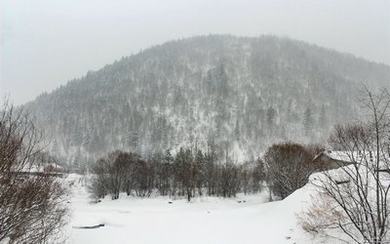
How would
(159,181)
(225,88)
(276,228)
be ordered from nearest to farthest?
(276,228)
(159,181)
(225,88)

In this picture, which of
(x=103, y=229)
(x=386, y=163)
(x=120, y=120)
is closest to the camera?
(x=386, y=163)

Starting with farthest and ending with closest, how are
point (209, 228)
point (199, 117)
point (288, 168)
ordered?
1. point (199, 117)
2. point (288, 168)
3. point (209, 228)

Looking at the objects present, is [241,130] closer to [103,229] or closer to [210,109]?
[210,109]

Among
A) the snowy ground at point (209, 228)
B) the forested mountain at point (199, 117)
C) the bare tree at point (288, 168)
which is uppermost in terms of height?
the forested mountain at point (199, 117)

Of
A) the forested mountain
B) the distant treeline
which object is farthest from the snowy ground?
the forested mountain

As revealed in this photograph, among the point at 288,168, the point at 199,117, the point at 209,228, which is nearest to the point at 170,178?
the point at 288,168

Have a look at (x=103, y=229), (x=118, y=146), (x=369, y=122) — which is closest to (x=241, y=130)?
(x=118, y=146)

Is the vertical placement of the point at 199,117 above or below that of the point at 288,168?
above

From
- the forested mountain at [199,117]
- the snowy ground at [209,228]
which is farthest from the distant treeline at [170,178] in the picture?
the forested mountain at [199,117]

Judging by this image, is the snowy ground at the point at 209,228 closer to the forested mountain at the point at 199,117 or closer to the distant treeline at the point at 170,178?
the distant treeline at the point at 170,178

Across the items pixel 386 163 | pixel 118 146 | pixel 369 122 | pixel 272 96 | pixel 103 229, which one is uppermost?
pixel 272 96

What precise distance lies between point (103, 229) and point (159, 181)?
54.7 m

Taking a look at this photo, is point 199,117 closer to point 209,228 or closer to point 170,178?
point 170,178

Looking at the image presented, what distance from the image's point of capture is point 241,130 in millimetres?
165875
